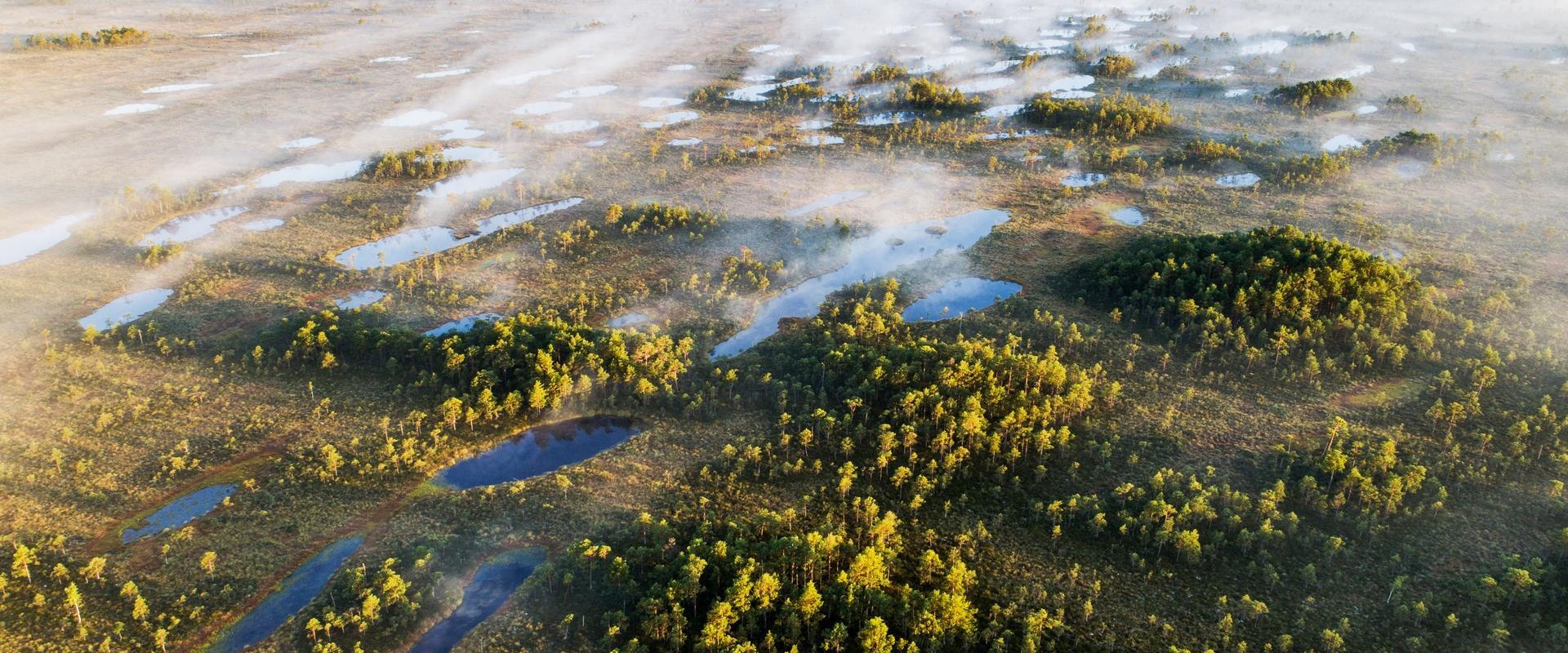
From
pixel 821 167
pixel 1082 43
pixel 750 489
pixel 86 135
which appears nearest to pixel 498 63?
pixel 86 135

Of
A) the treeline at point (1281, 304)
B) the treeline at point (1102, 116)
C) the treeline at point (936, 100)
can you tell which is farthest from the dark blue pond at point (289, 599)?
the treeline at point (936, 100)

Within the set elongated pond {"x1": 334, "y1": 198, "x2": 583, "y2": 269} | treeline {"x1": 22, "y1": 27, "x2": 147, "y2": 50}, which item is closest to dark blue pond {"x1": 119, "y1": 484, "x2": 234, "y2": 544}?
elongated pond {"x1": 334, "y1": 198, "x2": 583, "y2": 269}

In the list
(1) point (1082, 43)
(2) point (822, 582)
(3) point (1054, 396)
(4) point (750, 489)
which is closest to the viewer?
(2) point (822, 582)

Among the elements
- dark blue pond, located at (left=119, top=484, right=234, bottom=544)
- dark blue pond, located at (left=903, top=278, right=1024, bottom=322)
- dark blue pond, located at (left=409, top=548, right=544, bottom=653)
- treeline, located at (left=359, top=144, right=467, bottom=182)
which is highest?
treeline, located at (left=359, top=144, right=467, bottom=182)

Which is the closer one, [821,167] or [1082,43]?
[821,167]

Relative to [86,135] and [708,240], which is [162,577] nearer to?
[708,240]

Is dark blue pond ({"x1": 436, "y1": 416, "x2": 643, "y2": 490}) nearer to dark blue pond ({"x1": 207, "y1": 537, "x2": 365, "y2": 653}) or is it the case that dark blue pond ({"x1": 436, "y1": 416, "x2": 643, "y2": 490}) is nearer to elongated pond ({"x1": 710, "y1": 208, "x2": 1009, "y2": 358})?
dark blue pond ({"x1": 207, "y1": 537, "x2": 365, "y2": 653})

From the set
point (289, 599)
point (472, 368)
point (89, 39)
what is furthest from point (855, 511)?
point (89, 39)
